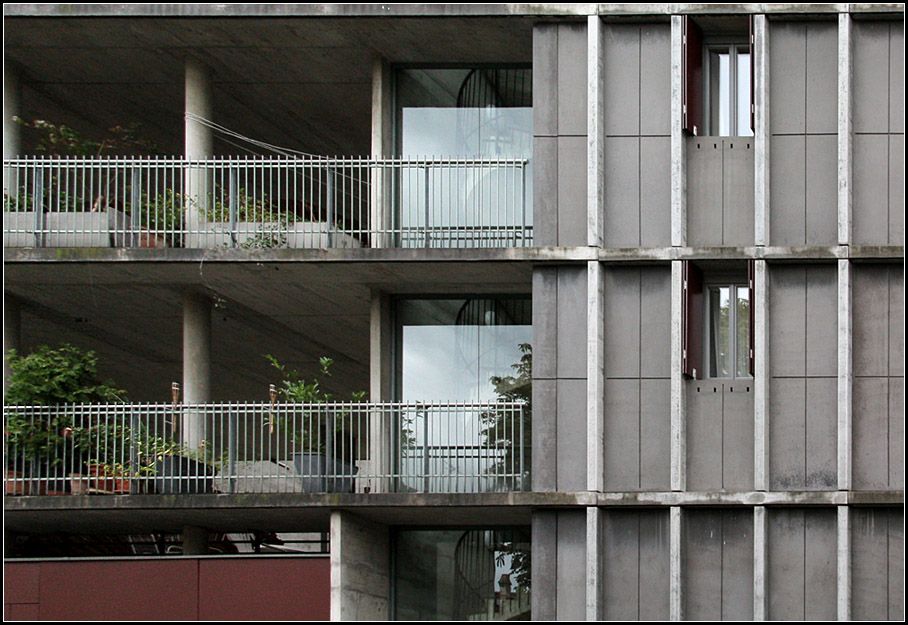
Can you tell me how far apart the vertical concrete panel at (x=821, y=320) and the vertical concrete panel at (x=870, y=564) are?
192 centimetres

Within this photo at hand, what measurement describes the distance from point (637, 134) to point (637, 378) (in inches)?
129

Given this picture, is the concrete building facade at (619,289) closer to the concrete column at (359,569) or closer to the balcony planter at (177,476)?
the concrete column at (359,569)

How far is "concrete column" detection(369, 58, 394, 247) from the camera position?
2052cm

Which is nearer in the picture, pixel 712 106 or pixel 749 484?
pixel 749 484

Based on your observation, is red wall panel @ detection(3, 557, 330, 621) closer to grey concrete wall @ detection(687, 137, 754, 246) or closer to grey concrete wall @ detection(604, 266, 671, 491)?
grey concrete wall @ detection(604, 266, 671, 491)

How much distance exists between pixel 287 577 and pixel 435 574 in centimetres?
258

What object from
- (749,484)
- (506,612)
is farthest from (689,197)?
(506,612)

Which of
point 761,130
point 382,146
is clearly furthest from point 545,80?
point 761,130

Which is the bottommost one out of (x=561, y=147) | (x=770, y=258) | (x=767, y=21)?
(x=770, y=258)

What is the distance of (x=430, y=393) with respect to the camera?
21.1 meters

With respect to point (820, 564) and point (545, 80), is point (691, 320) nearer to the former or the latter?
point (820, 564)

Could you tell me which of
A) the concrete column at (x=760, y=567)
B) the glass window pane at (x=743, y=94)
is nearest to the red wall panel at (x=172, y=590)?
the concrete column at (x=760, y=567)

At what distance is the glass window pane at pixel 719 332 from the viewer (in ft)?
64.8

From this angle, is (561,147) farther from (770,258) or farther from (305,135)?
(305,135)
